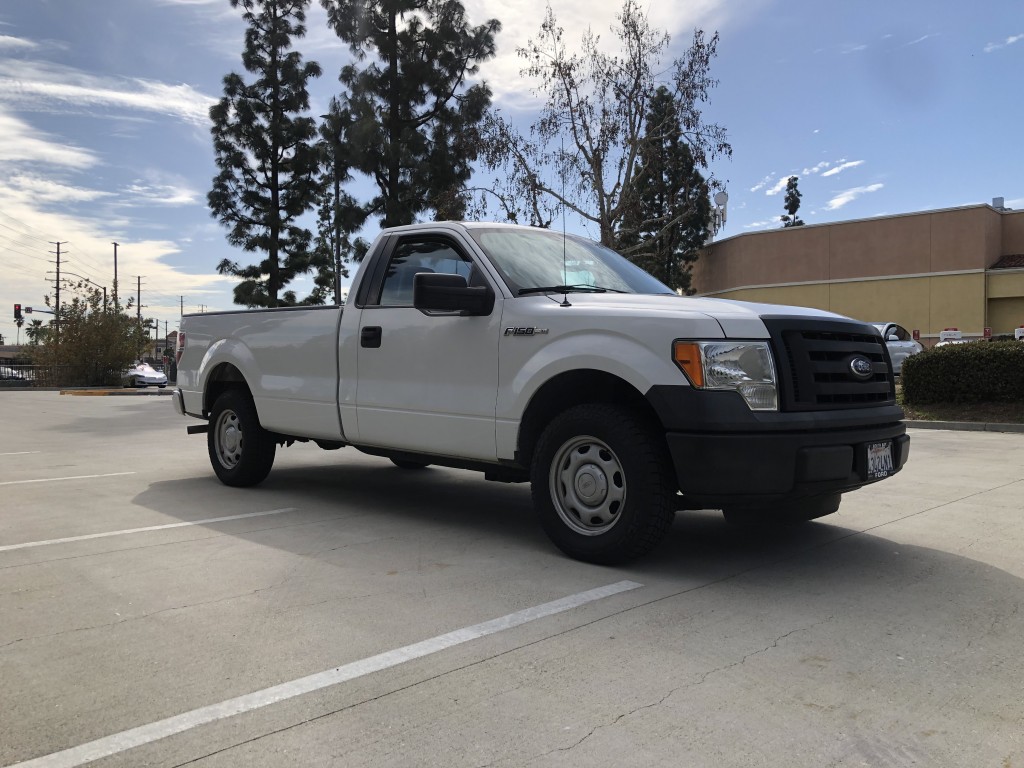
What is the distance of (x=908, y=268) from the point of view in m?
36.5

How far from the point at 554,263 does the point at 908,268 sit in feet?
119

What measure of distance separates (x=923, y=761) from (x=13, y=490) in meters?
7.41

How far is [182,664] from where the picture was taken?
3064mm

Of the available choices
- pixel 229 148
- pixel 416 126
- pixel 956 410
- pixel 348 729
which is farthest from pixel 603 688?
pixel 229 148

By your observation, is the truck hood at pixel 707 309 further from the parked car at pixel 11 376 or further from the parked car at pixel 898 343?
the parked car at pixel 11 376

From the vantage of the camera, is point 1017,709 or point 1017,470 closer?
point 1017,709

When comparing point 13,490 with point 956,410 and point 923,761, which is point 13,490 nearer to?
point 923,761

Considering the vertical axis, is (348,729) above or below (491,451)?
below

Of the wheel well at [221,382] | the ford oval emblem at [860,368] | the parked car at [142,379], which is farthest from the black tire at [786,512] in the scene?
the parked car at [142,379]

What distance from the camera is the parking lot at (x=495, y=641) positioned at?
246cm

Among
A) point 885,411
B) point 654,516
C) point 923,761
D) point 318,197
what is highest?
point 318,197

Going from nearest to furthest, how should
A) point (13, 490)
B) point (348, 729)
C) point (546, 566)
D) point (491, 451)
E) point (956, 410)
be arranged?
point (348, 729) < point (546, 566) < point (491, 451) < point (13, 490) < point (956, 410)

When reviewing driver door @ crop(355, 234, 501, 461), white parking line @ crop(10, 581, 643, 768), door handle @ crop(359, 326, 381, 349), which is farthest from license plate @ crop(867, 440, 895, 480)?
door handle @ crop(359, 326, 381, 349)

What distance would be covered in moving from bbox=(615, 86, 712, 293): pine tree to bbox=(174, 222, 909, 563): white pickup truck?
19.7 meters
